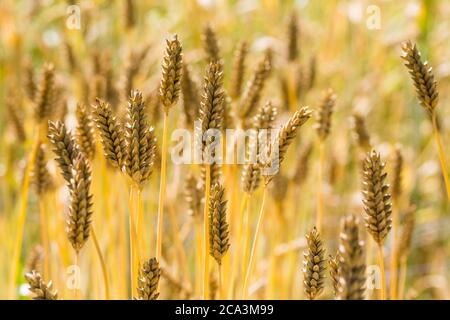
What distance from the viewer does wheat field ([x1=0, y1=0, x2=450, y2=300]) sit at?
57cm

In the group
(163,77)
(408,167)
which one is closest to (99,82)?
(163,77)

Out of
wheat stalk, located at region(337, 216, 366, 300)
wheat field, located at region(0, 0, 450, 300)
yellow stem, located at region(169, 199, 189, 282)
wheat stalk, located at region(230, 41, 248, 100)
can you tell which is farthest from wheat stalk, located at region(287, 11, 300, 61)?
wheat stalk, located at region(337, 216, 366, 300)

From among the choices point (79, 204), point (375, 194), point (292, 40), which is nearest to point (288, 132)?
point (375, 194)

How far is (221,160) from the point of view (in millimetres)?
686

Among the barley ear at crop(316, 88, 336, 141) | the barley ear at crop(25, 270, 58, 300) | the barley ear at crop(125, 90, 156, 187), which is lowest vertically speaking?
the barley ear at crop(25, 270, 58, 300)

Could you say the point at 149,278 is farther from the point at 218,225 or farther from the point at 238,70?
the point at 238,70

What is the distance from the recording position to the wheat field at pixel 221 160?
57cm

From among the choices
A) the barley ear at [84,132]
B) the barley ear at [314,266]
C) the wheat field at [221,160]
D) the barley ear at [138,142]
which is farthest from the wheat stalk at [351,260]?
the barley ear at [84,132]

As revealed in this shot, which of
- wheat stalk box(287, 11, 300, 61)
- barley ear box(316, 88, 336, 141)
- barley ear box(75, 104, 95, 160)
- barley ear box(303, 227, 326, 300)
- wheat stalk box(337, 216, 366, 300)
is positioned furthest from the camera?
wheat stalk box(287, 11, 300, 61)

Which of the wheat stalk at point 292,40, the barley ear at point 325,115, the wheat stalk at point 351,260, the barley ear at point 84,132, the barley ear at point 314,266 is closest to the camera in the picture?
the wheat stalk at point 351,260

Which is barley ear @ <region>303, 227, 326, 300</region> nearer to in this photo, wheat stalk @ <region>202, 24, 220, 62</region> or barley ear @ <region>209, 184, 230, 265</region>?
barley ear @ <region>209, 184, 230, 265</region>

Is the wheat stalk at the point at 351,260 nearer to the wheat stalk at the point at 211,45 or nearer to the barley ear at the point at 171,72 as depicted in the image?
the barley ear at the point at 171,72
